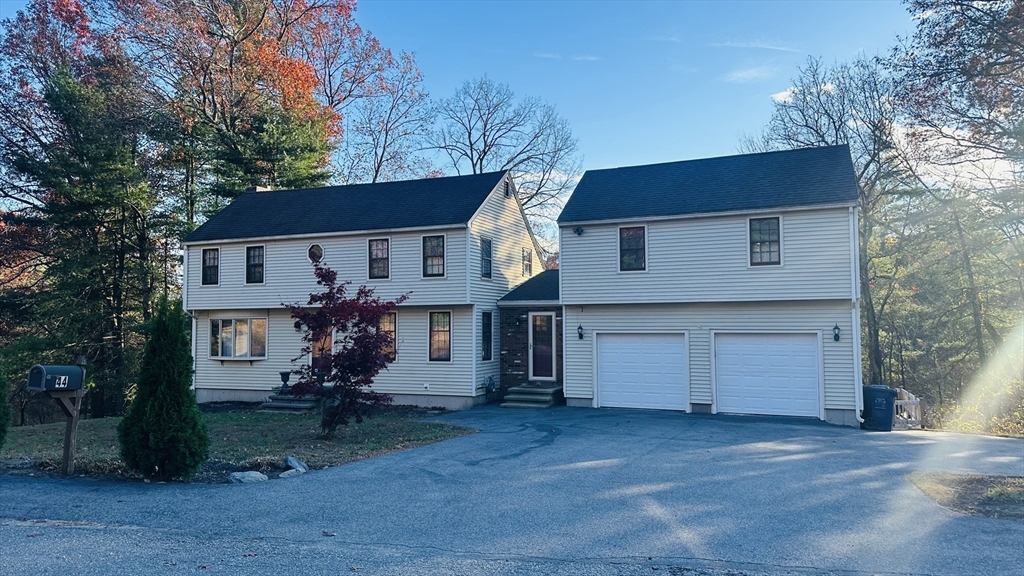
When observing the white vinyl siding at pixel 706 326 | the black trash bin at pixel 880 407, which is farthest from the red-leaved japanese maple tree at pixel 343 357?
the black trash bin at pixel 880 407

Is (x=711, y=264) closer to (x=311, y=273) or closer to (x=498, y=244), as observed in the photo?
(x=498, y=244)

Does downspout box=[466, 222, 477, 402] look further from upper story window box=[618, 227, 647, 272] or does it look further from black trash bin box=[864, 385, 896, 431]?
black trash bin box=[864, 385, 896, 431]

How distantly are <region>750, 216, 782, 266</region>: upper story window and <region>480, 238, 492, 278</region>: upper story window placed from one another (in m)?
7.40

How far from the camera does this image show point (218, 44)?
86.5 ft

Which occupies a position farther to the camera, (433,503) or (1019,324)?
(1019,324)

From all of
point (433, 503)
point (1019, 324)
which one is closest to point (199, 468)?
point (433, 503)

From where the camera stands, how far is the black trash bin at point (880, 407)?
14.1 meters

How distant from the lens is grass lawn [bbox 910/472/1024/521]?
7.16 metres

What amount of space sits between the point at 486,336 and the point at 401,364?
2603 mm

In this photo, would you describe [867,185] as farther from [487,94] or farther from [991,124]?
[487,94]

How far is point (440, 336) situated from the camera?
18312mm

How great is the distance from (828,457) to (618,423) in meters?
4.72

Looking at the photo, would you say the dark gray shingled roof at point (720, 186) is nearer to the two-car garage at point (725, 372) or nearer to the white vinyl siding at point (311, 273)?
the two-car garage at point (725, 372)

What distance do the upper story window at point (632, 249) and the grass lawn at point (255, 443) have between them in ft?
20.4
